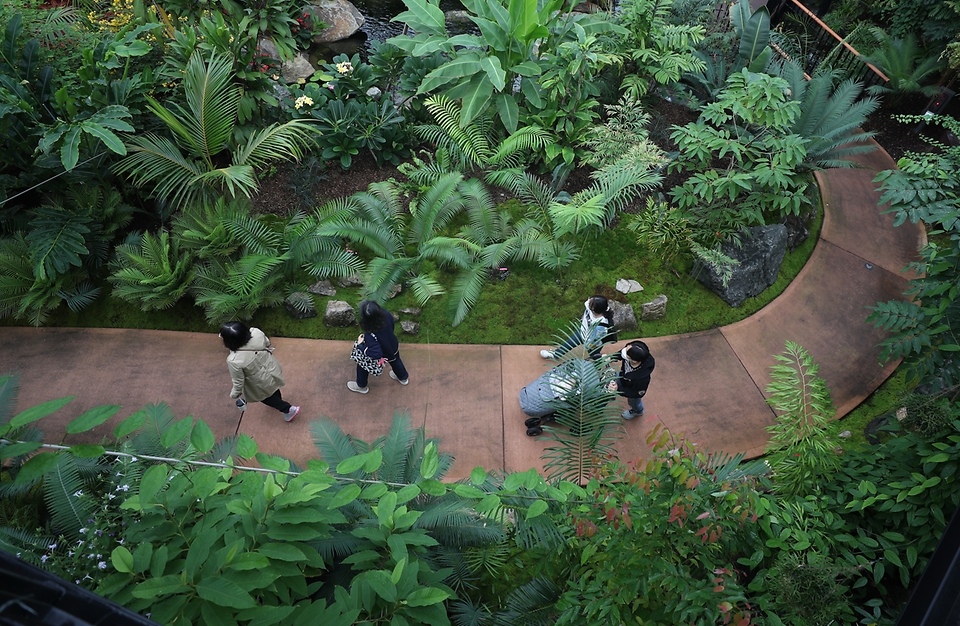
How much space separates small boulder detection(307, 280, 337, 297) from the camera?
6.25 m

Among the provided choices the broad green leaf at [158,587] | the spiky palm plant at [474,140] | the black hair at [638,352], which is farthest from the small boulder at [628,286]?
the broad green leaf at [158,587]

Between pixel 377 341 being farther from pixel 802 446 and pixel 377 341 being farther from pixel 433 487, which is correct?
pixel 802 446

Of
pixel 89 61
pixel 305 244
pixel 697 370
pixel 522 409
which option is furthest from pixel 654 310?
pixel 89 61

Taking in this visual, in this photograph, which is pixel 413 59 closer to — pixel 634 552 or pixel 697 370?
pixel 697 370

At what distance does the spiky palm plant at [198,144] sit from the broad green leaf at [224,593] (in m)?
4.81

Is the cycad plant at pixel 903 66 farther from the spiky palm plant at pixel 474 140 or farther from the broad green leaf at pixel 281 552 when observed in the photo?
the broad green leaf at pixel 281 552

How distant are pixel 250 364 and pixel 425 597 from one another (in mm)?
3214

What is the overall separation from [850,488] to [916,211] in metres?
3.21

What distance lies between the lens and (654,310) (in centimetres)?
612

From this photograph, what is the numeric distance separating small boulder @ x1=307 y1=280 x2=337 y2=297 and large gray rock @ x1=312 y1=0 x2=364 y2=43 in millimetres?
6133

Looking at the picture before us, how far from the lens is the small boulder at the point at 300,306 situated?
5.93 m

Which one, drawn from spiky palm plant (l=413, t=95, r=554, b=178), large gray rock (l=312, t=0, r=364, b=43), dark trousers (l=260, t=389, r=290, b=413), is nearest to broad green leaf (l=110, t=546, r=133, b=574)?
dark trousers (l=260, t=389, r=290, b=413)

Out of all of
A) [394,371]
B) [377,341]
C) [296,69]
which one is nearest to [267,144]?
[377,341]

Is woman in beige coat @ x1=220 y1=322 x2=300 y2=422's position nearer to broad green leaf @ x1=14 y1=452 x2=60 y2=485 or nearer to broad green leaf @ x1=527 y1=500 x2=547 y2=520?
broad green leaf @ x1=14 y1=452 x2=60 y2=485
